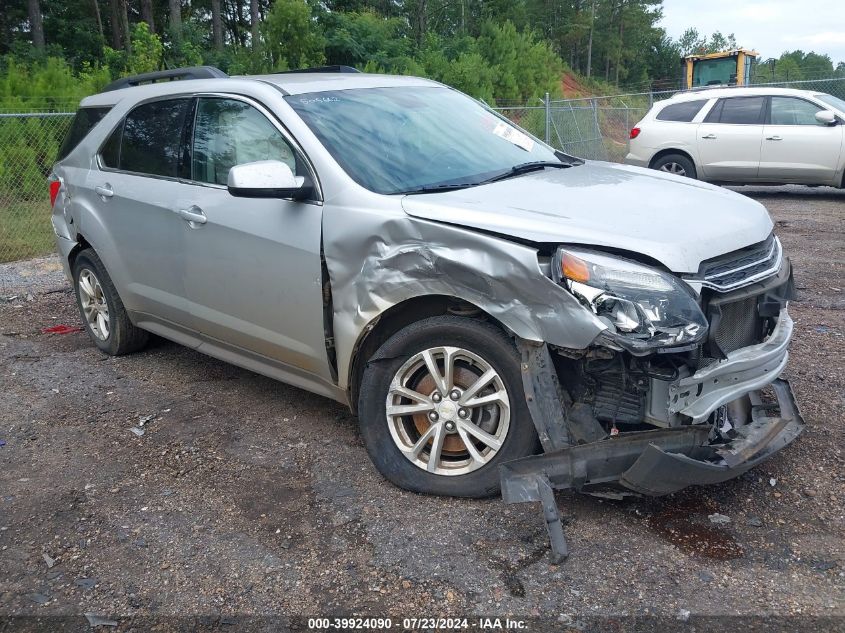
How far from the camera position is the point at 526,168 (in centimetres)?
423

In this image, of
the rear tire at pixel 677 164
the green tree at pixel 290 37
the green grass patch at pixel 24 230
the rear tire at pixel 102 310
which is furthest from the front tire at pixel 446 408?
the green tree at pixel 290 37

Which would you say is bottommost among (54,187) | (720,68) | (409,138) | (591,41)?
(54,187)

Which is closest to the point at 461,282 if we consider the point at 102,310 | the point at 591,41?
the point at 102,310

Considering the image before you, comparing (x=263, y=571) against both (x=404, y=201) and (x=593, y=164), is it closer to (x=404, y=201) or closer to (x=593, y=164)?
(x=404, y=201)

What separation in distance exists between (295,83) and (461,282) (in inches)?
69.1

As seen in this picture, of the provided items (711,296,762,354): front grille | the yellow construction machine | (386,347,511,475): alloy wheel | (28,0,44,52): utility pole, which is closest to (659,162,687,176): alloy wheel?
(711,296,762,354): front grille

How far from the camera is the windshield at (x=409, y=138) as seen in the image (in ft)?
12.5

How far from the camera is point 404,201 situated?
11.5 feet

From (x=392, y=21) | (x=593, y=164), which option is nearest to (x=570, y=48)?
(x=392, y=21)

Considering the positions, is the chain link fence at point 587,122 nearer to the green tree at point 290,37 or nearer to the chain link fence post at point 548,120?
the chain link fence post at point 548,120

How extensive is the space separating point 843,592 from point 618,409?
0.98 meters

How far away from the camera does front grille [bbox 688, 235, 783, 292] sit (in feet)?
10.1

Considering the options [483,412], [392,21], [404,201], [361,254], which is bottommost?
[483,412]

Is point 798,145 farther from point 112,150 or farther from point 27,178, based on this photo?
point 27,178
